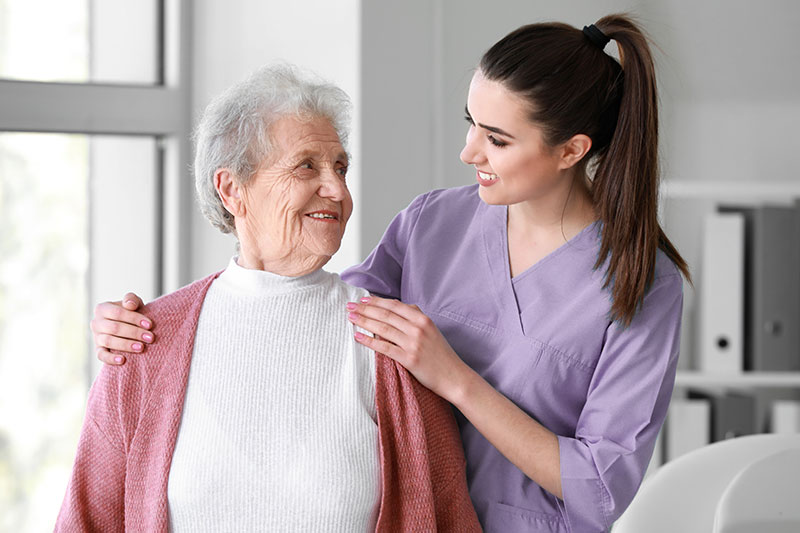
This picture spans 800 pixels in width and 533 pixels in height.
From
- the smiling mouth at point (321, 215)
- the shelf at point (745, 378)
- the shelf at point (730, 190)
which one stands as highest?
the shelf at point (730, 190)

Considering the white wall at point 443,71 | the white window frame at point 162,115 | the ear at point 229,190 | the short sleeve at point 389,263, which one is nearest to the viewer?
the ear at point 229,190

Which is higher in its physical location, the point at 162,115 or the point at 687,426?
the point at 162,115

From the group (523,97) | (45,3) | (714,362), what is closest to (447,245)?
(523,97)

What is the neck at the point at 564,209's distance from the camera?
4.97ft

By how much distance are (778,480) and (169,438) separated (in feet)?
3.15

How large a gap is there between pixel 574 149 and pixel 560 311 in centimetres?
27

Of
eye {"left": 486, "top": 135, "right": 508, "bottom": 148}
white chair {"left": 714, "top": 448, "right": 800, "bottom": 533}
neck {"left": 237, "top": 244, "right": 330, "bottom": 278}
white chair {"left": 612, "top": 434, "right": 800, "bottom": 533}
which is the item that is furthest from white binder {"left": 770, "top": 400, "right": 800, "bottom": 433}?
neck {"left": 237, "top": 244, "right": 330, "bottom": 278}

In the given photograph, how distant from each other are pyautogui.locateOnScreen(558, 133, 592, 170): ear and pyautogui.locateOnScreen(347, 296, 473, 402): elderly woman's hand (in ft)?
1.17

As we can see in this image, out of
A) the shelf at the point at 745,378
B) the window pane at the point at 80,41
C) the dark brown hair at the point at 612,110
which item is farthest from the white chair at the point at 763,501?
the window pane at the point at 80,41

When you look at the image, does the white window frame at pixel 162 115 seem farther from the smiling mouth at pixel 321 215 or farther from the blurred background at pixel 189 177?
the smiling mouth at pixel 321 215

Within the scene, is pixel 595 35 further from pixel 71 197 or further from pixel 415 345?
pixel 71 197

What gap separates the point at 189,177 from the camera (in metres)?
2.99

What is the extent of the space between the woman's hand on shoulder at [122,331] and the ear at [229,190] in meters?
0.20

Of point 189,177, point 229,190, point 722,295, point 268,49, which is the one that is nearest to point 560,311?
point 229,190
